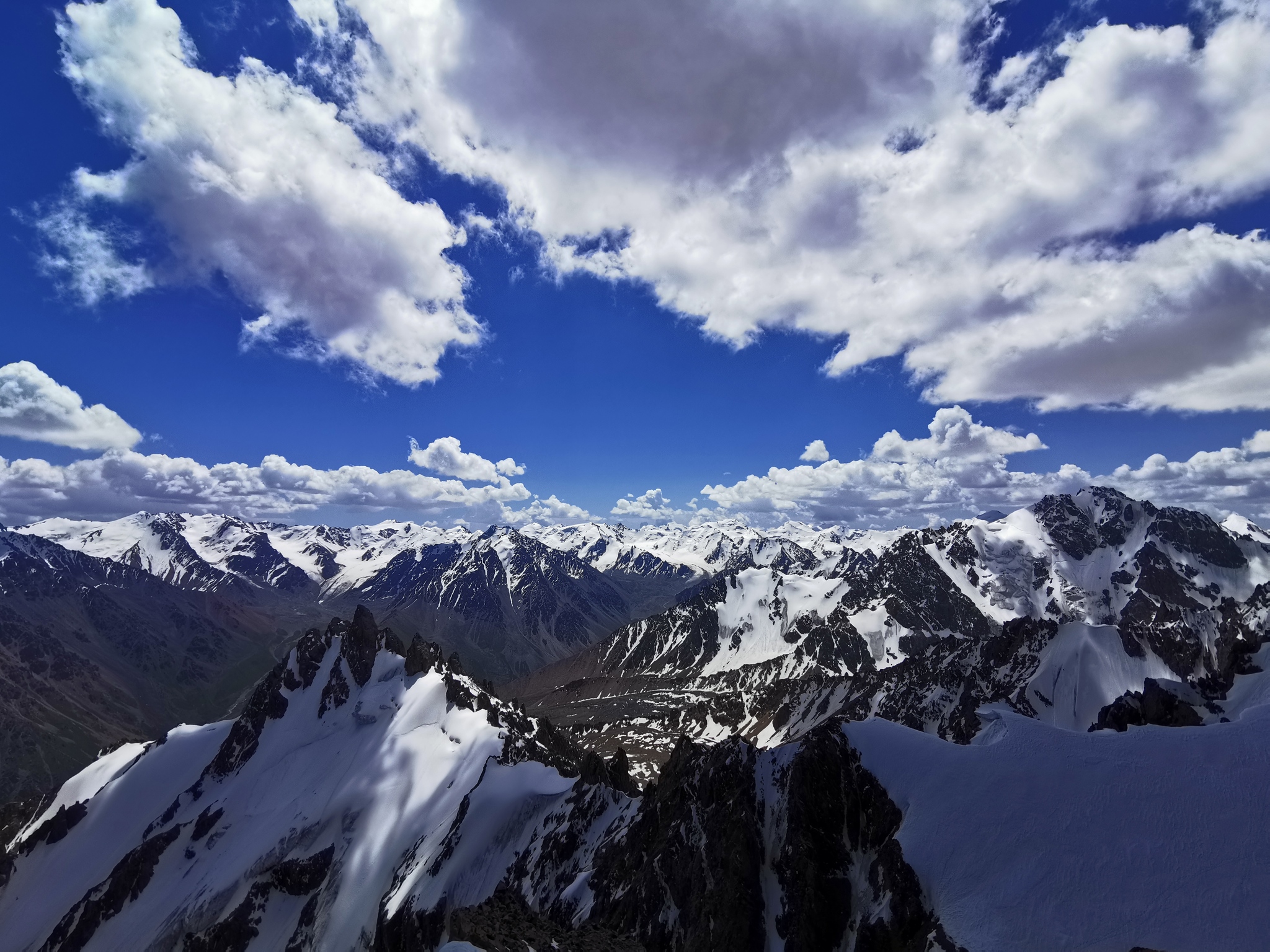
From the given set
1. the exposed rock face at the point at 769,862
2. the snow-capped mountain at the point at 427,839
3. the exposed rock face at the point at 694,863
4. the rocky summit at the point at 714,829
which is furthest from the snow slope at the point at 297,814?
the exposed rock face at the point at 769,862

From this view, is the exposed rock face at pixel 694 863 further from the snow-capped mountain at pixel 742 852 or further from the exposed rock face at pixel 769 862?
the snow-capped mountain at pixel 742 852

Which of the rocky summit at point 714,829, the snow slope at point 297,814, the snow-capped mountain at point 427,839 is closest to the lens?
the rocky summit at point 714,829

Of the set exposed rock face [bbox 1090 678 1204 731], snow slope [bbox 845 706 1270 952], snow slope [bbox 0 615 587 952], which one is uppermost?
exposed rock face [bbox 1090 678 1204 731]

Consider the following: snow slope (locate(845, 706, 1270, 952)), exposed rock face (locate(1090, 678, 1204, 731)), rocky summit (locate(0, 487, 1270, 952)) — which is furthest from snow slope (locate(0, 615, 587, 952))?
exposed rock face (locate(1090, 678, 1204, 731))

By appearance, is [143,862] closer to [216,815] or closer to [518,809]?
[216,815]

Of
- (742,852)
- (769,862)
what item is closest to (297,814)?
(742,852)

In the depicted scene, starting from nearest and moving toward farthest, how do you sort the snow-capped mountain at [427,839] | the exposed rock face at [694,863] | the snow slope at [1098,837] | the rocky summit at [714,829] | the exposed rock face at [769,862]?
the snow slope at [1098,837], the rocky summit at [714,829], the exposed rock face at [769,862], the snow-capped mountain at [427,839], the exposed rock face at [694,863]

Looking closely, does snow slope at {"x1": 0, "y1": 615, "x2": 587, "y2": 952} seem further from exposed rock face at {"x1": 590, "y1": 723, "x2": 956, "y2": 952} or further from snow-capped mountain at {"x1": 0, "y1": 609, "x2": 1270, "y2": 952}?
exposed rock face at {"x1": 590, "y1": 723, "x2": 956, "y2": 952}

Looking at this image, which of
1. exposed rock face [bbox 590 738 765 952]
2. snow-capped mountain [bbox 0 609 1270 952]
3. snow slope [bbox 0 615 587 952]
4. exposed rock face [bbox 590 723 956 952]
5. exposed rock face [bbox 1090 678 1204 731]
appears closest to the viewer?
snow-capped mountain [bbox 0 609 1270 952]

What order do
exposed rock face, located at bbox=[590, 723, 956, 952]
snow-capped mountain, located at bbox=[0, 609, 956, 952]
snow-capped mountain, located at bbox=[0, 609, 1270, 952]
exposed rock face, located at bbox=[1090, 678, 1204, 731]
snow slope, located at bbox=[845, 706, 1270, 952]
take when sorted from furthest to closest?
exposed rock face, located at bbox=[1090, 678, 1204, 731], snow-capped mountain, located at bbox=[0, 609, 956, 952], exposed rock face, located at bbox=[590, 723, 956, 952], snow-capped mountain, located at bbox=[0, 609, 1270, 952], snow slope, located at bbox=[845, 706, 1270, 952]
